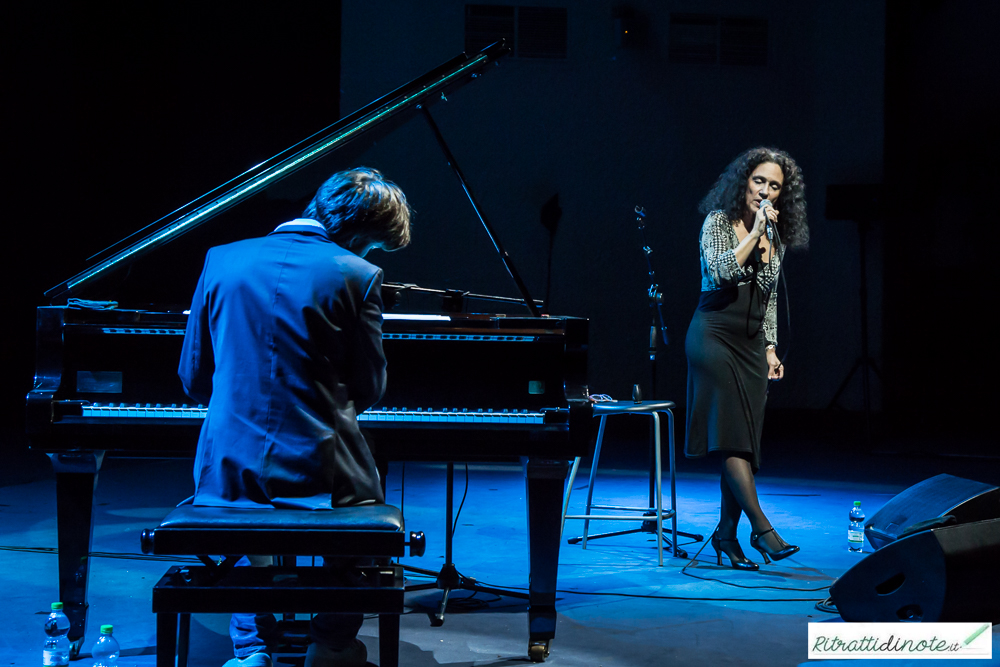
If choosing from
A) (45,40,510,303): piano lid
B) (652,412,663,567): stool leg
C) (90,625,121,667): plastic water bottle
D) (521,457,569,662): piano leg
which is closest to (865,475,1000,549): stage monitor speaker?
(652,412,663,567): stool leg

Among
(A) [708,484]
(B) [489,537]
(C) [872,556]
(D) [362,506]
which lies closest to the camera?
(D) [362,506]

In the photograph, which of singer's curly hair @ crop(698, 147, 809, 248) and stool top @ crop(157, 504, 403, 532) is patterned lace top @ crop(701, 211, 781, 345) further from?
stool top @ crop(157, 504, 403, 532)

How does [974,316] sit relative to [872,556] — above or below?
above

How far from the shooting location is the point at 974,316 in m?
8.69

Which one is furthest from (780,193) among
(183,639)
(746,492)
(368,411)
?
(183,639)

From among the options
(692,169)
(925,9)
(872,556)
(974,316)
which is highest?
(925,9)

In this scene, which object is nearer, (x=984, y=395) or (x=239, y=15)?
(x=239, y=15)

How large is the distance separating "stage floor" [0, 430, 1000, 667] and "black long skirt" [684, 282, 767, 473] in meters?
0.57

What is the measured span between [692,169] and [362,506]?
7.51 meters

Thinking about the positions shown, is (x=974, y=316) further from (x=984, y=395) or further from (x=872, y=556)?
(x=872, y=556)

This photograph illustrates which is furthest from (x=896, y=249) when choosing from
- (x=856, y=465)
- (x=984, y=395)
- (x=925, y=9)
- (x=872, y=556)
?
(x=872, y=556)

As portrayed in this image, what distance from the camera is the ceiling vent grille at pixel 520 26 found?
29.5 ft

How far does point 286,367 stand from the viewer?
6.84ft

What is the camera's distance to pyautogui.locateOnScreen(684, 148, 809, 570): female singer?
379 cm
